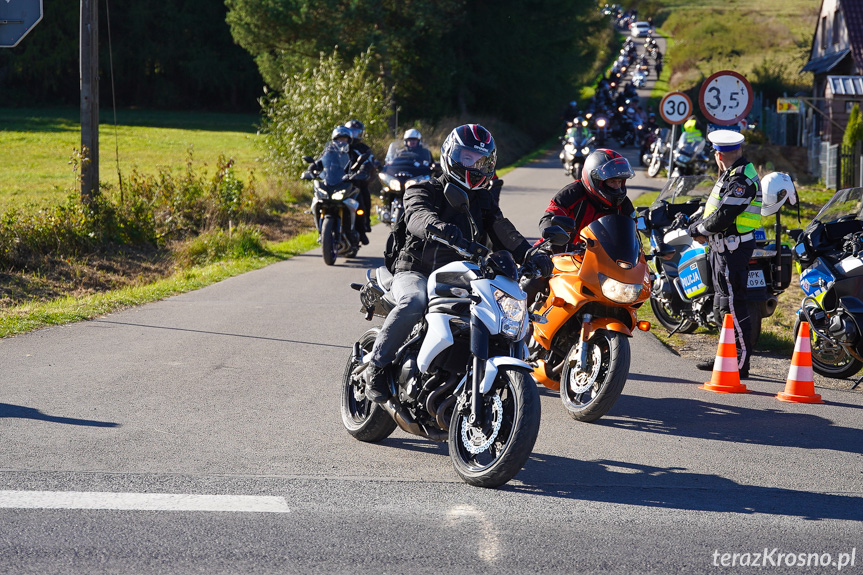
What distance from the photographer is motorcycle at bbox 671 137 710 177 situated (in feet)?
80.5

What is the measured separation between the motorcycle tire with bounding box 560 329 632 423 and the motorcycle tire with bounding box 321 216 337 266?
7657 mm

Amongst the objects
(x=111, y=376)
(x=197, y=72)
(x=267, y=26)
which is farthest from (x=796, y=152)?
(x=197, y=72)

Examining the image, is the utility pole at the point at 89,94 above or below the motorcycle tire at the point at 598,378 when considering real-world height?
above

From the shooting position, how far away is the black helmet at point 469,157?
559 centimetres

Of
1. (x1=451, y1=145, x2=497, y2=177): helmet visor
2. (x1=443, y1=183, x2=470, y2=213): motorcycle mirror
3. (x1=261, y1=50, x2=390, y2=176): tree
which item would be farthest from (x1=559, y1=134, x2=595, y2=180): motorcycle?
(x1=443, y1=183, x2=470, y2=213): motorcycle mirror

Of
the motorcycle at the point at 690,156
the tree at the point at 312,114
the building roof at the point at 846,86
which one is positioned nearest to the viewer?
the tree at the point at 312,114

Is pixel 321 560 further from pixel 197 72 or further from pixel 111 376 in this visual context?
pixel 197 72

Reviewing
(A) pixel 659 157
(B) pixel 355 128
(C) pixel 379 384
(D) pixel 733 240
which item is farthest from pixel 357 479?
(A) pixel 659 157

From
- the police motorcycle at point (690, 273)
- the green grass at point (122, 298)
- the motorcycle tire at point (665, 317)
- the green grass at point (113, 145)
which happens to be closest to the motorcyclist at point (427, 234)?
the police motorcycle at point (690, 273)

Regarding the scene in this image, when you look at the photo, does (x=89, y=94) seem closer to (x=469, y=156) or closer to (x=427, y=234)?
(x=469, y=156)

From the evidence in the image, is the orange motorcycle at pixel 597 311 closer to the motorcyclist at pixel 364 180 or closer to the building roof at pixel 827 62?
the motorcyclist at pixel 364 180

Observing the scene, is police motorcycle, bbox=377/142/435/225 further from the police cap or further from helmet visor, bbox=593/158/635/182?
helmet visor, bbox=593/158/635/182

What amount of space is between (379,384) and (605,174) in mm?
2668

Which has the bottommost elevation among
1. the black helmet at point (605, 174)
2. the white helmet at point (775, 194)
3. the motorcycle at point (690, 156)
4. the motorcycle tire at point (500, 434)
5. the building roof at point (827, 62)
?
the motorcycle tire at point (500, 434)
